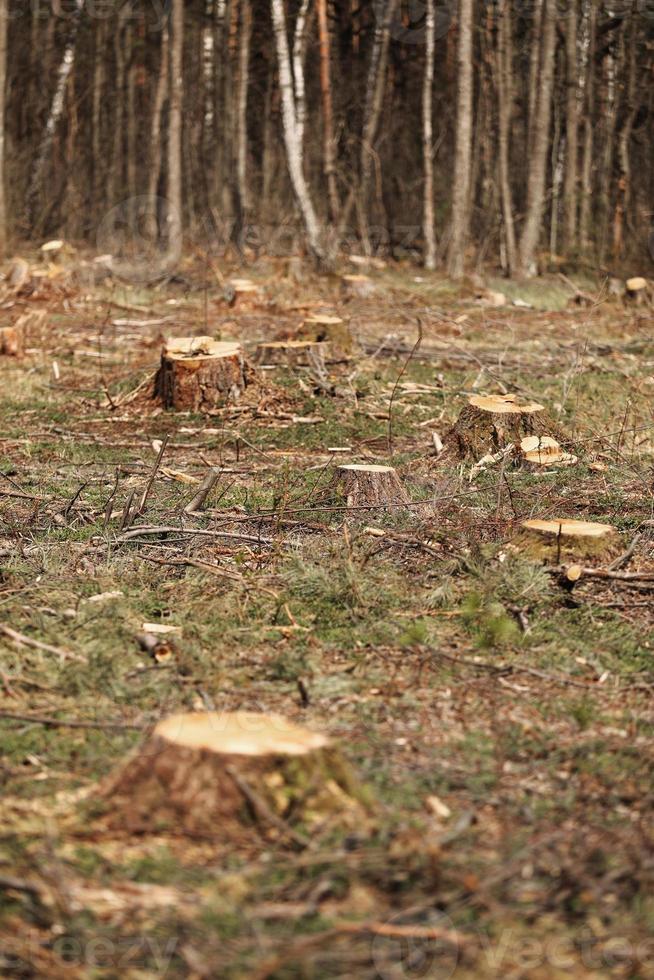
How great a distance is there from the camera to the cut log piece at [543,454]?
7395 millimetres

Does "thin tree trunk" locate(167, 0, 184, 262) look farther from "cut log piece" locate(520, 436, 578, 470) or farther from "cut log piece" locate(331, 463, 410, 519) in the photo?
"cut log piece" locate(331, 463, 410, 519)

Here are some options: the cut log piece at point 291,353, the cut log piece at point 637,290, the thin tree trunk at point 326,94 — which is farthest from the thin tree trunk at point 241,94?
the cut log piece at point 291,353

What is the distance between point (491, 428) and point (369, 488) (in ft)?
4.74

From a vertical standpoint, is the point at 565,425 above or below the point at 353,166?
below

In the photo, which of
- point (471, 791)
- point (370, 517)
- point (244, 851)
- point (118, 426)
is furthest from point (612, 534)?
point (118, 426)

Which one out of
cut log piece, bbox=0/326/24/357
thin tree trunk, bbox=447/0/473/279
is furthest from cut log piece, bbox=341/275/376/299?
cut log piece, bbox=0/326/24/357

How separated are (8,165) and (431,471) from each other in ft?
43.8

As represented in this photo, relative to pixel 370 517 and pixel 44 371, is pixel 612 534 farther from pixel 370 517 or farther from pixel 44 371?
pixel 44 371

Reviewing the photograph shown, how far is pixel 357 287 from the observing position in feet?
49.4

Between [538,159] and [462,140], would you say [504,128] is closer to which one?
[538,159]

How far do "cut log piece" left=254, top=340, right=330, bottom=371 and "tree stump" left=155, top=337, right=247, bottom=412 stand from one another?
84 cm

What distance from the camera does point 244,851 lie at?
3211 mm

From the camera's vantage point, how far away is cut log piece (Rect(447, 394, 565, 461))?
755cm

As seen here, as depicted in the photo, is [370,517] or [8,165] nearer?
[370,517]
